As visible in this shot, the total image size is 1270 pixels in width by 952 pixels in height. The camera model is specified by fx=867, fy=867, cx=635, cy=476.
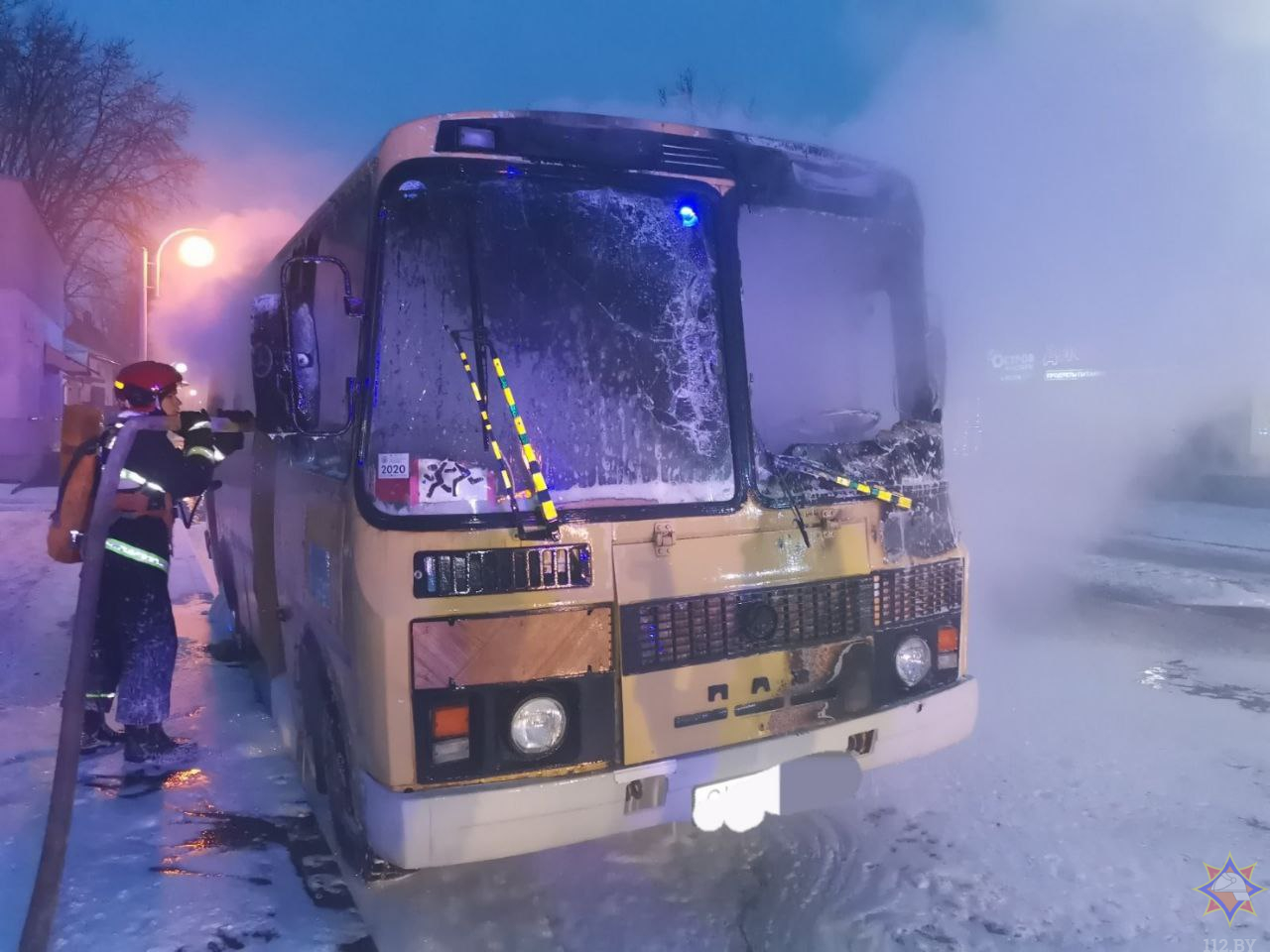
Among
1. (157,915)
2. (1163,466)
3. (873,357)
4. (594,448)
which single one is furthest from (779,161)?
(1163,466)

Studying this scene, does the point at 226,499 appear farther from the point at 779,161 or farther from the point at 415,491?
the point at 779,161

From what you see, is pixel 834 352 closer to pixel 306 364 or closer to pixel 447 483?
pixel 447 483

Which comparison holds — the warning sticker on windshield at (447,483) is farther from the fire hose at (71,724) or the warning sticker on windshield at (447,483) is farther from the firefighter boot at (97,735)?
the firefighter boot at (97,735)

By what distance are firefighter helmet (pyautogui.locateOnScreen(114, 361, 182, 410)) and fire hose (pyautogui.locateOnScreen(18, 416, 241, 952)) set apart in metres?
0.21

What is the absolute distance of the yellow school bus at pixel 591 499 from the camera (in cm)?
276

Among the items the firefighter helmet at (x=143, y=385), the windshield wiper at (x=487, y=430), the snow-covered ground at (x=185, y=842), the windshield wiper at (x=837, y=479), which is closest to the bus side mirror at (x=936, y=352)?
the windshield wiper at (x=837, y=479)

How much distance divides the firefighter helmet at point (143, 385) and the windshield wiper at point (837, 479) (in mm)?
3062

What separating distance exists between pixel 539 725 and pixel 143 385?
2797 millimetres

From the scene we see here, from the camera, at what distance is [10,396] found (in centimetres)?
2503

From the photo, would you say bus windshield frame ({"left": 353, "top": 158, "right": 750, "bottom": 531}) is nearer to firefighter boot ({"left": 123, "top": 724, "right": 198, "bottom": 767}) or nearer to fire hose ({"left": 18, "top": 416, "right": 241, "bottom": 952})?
fire hose ({"left": 18, "top": 416, "right": 241, "bottom": 952})

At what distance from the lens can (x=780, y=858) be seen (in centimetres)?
362

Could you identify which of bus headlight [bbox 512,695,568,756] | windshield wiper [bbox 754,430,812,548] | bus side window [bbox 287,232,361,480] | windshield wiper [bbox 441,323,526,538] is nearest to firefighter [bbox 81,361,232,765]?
bus side window [bbox 287,232,361,480]

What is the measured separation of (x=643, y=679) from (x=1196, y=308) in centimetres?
1215

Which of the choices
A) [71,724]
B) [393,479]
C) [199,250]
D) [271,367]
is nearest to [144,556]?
[71,724]
